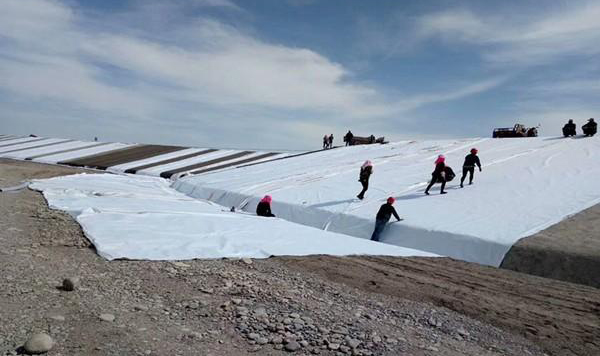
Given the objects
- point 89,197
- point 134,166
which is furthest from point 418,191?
point 134,166

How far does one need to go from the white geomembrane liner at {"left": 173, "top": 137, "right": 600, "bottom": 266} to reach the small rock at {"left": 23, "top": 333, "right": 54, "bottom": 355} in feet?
25.3

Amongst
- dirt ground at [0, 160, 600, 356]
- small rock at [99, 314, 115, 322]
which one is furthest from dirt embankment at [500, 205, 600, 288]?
small rock at [99, 314, 115, 322]

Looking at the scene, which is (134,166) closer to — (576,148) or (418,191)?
(418,191)

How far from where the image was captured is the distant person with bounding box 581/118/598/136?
63.4 ft

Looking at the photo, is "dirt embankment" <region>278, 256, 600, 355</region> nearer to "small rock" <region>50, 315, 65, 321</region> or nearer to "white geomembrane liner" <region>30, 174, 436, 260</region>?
"white geomembrane liner" <region>30, 174, 436, 260</region>

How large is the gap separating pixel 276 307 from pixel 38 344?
2.41 m

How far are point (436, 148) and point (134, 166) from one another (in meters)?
21.2

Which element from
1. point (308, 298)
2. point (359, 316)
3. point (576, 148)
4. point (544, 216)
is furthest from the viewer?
point (576, 148)

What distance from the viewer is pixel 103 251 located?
256 inches

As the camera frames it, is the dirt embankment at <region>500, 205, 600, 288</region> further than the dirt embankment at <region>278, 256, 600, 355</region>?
Yes

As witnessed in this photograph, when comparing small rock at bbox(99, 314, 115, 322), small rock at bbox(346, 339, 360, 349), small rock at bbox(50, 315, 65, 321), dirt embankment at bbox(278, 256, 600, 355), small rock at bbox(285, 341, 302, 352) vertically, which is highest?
small rock at bbox(50, 315, 65, 321)

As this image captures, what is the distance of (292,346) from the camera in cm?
383

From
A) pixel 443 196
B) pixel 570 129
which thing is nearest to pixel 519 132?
pixel 570 129

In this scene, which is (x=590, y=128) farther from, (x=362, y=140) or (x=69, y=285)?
(x=69, y=285)
